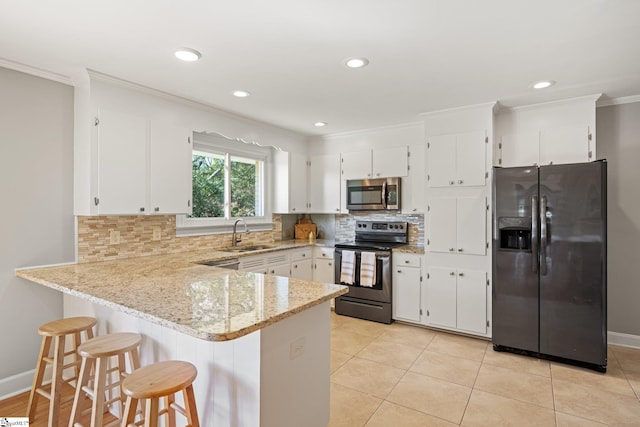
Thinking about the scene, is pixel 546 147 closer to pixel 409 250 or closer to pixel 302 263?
pixel 409 250

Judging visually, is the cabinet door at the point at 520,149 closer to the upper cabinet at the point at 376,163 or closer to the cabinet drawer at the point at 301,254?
the upper cabinet at the point at 376,163

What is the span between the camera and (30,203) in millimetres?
2539

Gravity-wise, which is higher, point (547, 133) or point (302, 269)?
point (547, 133)

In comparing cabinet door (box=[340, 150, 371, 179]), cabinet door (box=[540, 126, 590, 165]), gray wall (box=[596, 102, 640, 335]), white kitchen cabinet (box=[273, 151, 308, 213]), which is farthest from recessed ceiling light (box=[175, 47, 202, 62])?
gray wall (box=[596, 102, 640, 335])

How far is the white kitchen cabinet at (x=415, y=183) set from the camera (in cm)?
411

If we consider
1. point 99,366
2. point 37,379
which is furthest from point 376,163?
point 37,379

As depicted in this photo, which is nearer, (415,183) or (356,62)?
(356,62)

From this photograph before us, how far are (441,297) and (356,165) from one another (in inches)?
78.9

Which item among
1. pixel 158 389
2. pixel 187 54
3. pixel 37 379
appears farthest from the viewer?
pixel 187 54

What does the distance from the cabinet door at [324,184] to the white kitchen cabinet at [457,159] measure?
4.69 ft

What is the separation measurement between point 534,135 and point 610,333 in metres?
2.11

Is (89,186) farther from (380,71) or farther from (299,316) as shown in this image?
(380,71)

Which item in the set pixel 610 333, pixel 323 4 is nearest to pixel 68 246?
pixel 323 4

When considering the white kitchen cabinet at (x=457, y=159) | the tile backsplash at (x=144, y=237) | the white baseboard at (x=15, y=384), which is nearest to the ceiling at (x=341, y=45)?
the white kitchen cabinet at (x=457, y=159)
